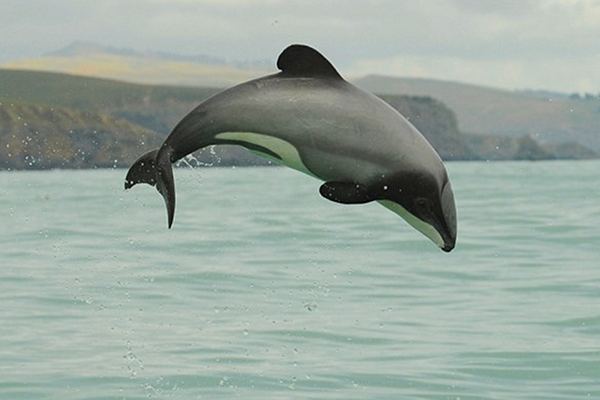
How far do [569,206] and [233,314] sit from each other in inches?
1043

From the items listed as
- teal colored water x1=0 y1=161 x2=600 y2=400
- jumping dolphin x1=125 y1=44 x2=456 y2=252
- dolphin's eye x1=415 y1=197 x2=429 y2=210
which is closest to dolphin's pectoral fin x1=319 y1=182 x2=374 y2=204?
jumping dolphin x1=125 y1=44 x2=456 y2=252

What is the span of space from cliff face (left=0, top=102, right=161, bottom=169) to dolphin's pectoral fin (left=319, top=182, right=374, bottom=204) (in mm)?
124601

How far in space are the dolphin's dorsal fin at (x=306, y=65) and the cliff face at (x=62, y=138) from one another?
124259 millimetres

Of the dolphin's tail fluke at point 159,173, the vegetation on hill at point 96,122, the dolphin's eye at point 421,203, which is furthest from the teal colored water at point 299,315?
the vegetation on hill at point 96,122

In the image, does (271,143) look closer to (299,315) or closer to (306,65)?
(306,65)

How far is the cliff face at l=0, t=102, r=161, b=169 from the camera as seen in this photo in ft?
437

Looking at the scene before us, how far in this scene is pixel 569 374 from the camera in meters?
13.6

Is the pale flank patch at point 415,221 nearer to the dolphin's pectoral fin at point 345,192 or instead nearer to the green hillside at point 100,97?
the dolphin's pectoral fin at point 345,192

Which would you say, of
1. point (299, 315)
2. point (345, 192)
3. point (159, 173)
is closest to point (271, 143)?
→ point (345, 192)

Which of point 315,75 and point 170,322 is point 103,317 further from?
point 315,75

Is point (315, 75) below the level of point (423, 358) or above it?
above

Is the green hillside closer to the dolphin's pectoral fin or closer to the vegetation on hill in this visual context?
the vegetation on hill

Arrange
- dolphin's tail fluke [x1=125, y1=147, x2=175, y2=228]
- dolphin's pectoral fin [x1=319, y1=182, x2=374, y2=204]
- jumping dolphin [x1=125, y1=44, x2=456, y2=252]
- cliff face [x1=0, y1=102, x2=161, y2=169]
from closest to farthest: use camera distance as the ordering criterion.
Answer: dolphin's pectoral fin [x1=319, y1=182, x2=374, y2=204], jumping dolphin [x1=125, y1=44, x2=456, y2=252], dolphin's tail fluke [x1=125, y1=147, x2=175, y2=228], cliff face [x1=0, y1=102, x2=161, y2=169]

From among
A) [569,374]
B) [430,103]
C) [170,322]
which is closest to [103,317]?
[170,322]
